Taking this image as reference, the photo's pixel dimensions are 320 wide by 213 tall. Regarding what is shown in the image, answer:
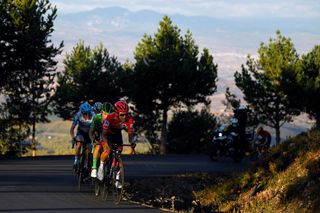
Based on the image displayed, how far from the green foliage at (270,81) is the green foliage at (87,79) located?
31.4 feet

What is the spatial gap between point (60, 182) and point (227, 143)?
32.1 ft

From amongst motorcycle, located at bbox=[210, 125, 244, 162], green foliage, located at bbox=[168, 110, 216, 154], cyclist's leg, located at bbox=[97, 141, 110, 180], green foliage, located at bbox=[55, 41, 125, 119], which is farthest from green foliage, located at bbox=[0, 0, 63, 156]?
cyclist's leg, located at bbox=[97, 141, 110, 180]

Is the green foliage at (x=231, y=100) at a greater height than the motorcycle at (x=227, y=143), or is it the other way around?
the green foliage at (x=231, y=100)

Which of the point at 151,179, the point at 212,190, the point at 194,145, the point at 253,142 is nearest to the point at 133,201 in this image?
the point at 212,190

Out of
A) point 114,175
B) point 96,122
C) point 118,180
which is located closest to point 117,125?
point 114,175

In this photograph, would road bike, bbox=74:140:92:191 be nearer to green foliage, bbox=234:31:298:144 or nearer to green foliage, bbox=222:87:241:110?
green foliage, bbox=234:31:298:144

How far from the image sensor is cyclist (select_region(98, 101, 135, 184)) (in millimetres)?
12568

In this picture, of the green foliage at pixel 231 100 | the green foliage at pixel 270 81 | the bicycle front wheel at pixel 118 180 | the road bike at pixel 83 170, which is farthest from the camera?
the green foliage at pixel 231 100

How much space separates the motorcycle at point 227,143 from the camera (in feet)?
83.5

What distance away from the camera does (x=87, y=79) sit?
166ft

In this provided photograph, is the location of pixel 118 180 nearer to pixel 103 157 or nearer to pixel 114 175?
pixel 114 175

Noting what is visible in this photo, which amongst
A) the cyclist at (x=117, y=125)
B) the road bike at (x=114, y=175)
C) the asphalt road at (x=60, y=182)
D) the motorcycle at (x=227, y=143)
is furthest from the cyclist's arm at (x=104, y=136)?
the motorcycle at (x=227, y=143)

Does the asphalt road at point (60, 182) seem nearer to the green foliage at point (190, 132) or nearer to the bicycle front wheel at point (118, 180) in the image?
the bicycle front wheel at point (118, 180)

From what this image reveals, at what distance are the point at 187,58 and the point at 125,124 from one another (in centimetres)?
3836
